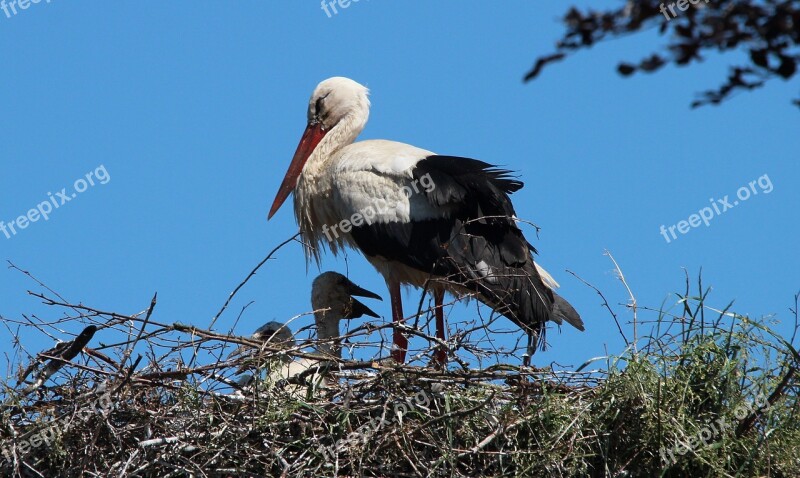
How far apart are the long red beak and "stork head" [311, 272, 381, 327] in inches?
44.7

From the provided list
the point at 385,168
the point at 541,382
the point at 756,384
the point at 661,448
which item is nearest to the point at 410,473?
the point at 541,382

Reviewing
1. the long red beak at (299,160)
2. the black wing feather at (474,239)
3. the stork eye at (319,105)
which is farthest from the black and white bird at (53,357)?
the stork eye at (319,105)

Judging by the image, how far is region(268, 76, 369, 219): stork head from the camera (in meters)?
6.89

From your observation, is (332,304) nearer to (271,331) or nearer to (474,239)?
(271,331)

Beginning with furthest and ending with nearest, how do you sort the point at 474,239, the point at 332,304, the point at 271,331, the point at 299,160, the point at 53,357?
the point at 299,160, the point at 474,239, the point at 332,304, the point at 271,331, the point at 53,357

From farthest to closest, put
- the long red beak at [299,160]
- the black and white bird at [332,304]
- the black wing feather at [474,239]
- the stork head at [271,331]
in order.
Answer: the long red beak at [299,160] < the black wing feather at [474,239] < the black and white bird at [332,304] < the stork head at [271,331]

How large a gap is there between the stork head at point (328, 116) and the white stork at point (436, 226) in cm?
37

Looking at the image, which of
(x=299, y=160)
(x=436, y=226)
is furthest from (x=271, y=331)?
(x=299, y=160)

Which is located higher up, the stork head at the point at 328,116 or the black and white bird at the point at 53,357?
the stork head at the point at 328,116

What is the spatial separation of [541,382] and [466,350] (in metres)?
0.32

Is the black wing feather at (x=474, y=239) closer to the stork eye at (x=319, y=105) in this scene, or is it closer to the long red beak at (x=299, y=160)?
the long red beak at (x=299, y=160)

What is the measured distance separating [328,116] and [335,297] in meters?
1.61

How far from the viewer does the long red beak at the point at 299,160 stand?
685cm

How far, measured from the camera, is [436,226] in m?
6.07
